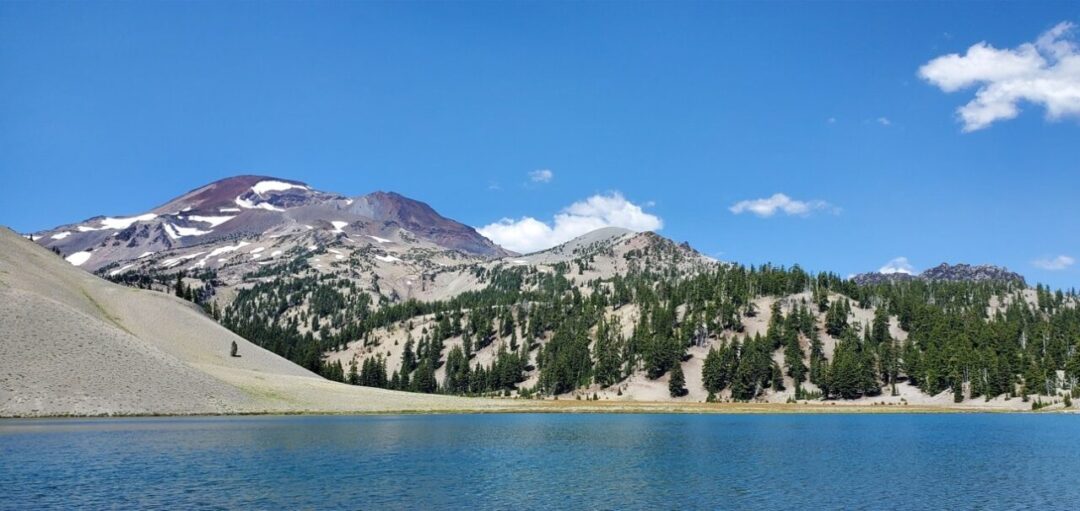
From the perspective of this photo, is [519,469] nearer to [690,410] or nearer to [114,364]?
[114,364]

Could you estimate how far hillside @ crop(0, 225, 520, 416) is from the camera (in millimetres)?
98938

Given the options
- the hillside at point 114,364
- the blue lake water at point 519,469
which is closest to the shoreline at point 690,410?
the hillside at point 114,364

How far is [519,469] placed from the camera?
55.8 m

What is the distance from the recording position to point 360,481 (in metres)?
47.8

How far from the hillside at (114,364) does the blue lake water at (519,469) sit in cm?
1226

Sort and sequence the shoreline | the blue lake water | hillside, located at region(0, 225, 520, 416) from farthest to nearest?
the shoreline → hillside, located at region(0, 225, 520, 416) → the blue lake water

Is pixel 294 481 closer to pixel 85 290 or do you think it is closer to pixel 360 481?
pixel 360 481

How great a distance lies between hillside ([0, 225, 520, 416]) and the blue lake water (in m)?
12.3

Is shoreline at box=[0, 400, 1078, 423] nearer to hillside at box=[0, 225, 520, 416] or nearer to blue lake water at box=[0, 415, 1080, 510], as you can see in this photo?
hillside at box=[0, 225, 520, 416]

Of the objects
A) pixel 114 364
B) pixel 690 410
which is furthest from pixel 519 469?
pixel 690 410

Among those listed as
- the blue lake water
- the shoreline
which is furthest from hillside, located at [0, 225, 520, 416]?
the blue lake water

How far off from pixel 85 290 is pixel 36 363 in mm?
70957

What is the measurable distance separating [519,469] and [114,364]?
82.2 metres

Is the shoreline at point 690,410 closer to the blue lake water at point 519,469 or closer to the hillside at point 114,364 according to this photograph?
the hillside at point 114,364
